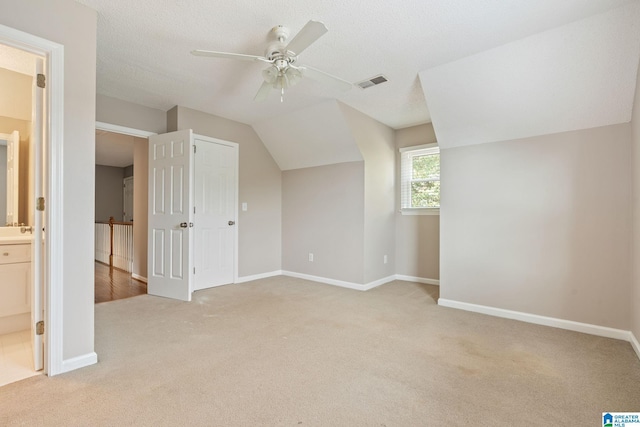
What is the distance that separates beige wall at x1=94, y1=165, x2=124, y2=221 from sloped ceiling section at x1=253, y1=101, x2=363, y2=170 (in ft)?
18.5

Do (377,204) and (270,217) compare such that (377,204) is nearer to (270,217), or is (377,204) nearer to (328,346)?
(270,217)

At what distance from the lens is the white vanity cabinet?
2.65 meters

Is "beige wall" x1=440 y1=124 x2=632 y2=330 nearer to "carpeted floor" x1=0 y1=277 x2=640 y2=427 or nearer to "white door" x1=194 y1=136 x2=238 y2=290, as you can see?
"carpeted floor" x1=0 y1=277 x2=640 y2=427

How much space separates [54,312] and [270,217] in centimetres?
344

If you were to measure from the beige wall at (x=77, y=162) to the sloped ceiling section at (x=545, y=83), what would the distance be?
2843 millimetres

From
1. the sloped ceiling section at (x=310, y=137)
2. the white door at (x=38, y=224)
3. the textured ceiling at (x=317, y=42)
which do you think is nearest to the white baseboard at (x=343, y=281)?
the sloped ceiling section at (x=310, y=137)

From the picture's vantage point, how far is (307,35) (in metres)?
1.92

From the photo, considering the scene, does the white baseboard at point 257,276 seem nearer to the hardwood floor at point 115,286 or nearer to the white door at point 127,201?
the hardwood floor at point 115,286

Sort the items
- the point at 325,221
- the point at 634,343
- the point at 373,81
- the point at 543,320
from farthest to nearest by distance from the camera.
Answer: the point at 325,221 < the point at 373,81 < the point at 543,320 < the point at 634,343

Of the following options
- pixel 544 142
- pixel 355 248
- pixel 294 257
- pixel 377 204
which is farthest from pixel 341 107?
pixel 294 257

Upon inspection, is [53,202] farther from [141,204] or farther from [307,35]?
[141,204]

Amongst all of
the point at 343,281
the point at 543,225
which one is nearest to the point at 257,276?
the point at 343,281

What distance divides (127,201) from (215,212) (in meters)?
5.33

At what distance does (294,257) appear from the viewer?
17.1 ft
